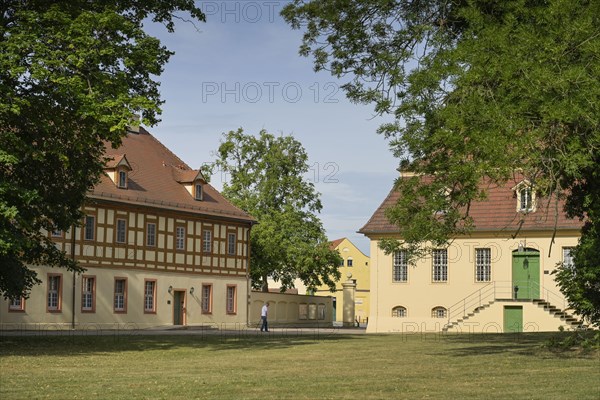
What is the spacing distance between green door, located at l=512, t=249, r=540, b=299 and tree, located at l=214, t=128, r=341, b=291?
1666 centimetres

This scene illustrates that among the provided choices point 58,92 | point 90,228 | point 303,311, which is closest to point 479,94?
point 58,92

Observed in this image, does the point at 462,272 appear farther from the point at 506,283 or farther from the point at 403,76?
the point at 403,76

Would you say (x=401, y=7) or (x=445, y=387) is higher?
(x=401, y=7)

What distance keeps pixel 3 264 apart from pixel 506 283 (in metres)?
24.8

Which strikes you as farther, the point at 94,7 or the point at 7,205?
the point at 94,7

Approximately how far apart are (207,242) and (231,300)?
351 cm

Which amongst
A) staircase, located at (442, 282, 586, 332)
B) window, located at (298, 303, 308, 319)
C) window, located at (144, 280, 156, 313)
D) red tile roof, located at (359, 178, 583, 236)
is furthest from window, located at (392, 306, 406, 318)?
window, located at (298, 303, 308, 319)

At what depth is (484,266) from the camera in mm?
45500

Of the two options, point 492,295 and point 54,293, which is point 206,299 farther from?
point 492,295

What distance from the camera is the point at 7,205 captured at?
23.1 m

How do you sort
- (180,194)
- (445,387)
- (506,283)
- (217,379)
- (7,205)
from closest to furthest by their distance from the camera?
(445,387) < (217,379) < (7,205) < (506,283) < (180,194)

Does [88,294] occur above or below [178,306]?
above

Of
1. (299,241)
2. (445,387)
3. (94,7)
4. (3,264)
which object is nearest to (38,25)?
(94,7)

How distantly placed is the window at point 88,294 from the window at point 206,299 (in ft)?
25.0
